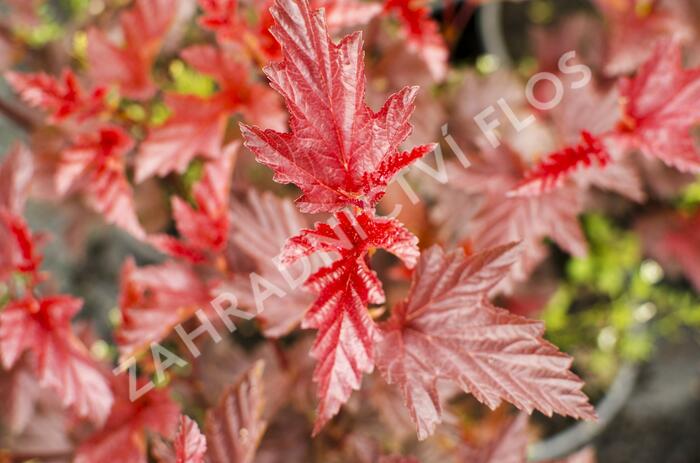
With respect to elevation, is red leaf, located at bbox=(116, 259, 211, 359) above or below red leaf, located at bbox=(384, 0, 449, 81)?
below

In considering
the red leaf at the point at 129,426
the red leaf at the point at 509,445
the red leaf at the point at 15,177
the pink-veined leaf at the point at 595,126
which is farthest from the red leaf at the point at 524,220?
the red leaf at the point at 15,177

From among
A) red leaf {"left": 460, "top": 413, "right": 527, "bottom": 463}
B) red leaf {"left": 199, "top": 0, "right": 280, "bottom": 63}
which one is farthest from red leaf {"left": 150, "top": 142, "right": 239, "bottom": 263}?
red leaf {"left": 460, "top": 413, "right": 527, "bottom": 463}

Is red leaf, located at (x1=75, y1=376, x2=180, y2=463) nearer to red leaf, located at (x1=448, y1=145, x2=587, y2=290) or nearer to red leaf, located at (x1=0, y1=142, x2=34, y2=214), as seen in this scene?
red leaf, located at (x1=0, y1=142, x2=34, y2=214)

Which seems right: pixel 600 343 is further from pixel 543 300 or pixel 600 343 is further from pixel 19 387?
pixel 19 387

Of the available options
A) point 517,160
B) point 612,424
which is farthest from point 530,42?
point 612,424

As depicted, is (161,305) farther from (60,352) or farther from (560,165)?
(560,165)

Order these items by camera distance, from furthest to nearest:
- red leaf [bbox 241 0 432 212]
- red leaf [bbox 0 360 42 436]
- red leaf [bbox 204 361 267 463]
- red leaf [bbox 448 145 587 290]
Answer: red leaf [bbox 0 360 42 436], red leaf [bbox 448 145 587 290], red leaf [bbox 204 361 267 463], red leaf [bbox 241 0 432 212]

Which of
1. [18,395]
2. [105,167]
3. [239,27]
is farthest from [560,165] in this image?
[18,395]

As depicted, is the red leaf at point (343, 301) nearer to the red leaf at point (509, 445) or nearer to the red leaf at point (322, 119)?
the red leaf at point (322, 119)
